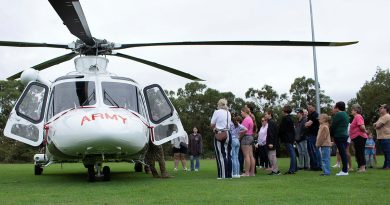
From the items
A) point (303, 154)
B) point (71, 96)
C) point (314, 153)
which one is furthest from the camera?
point (303, 154)

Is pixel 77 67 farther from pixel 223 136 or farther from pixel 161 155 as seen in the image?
pixel 223 136

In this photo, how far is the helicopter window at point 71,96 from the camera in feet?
32.0

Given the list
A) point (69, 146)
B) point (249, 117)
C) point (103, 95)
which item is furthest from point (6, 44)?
point (249, 117)

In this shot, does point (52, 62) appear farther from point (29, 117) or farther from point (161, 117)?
point (161, 117)

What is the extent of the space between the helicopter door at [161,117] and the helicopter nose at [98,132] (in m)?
1.22

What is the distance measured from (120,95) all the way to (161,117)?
1090 millimetres

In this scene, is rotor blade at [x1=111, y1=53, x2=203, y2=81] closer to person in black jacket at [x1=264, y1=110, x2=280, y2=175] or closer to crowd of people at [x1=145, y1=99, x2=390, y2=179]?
crowd of people at [x1=145, y1=99, x2=390, y2=179]

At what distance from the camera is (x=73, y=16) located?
7.66 metres

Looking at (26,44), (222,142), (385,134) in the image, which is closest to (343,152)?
(222,142)

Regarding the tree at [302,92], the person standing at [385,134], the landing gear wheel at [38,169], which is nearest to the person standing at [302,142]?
the person standing at [385,134]

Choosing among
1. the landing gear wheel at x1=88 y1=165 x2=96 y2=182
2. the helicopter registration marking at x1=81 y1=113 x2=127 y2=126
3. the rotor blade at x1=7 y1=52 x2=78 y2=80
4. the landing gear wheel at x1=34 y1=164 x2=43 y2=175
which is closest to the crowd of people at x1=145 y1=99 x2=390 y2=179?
the landing gear wheel at x1=88 y1=165 x2=96 y2=182

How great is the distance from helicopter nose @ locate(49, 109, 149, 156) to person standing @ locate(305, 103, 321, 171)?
5.25 m

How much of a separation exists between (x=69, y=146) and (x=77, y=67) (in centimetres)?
292

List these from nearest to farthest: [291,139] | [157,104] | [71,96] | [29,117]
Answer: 1. [71,96]
2. [29,117]
3. [157,104]
4. [291,139]
